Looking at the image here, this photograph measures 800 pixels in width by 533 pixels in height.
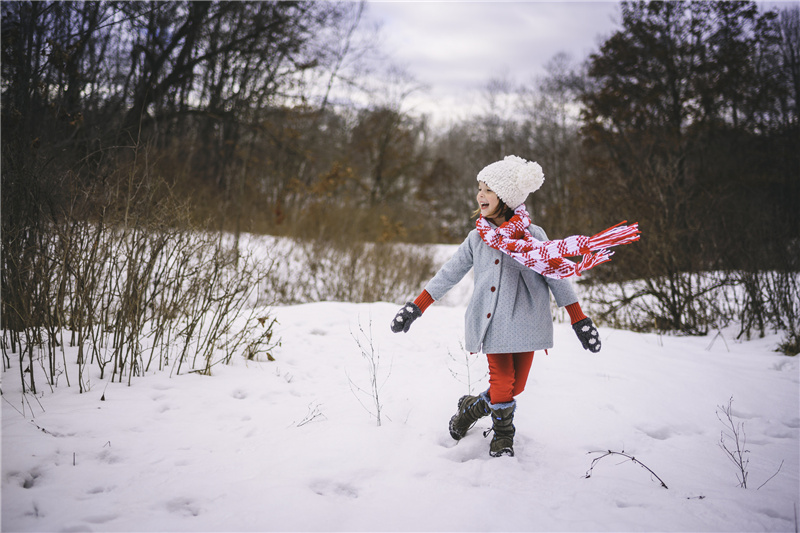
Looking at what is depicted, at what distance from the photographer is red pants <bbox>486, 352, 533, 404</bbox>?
8.02 feet

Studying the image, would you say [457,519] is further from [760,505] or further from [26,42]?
[26,42]

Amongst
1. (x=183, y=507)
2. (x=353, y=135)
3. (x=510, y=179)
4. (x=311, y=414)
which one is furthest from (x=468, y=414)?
(x=353, y=135)

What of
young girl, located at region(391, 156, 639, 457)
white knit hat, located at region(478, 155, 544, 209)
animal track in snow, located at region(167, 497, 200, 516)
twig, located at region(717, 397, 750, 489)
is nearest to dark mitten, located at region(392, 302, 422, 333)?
young girl, located at region(391, 156, 639, 457)

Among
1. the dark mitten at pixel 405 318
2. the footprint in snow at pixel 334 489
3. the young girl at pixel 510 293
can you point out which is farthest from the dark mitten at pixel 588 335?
the footprint in snow at pixel 334 489

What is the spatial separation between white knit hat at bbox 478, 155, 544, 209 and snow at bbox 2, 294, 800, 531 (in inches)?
57.2

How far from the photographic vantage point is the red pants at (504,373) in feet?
8.02

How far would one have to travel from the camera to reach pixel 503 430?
2439 millimetres

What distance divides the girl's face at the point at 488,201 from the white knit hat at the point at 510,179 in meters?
0.04

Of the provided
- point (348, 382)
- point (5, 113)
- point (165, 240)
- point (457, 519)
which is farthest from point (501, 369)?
point (5, 113)

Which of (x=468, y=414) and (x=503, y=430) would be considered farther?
(x=468, y=414)

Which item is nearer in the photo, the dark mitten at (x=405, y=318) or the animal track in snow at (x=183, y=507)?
the animal track in snow at (x=183, y=507)

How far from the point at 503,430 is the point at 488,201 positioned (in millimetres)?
1293

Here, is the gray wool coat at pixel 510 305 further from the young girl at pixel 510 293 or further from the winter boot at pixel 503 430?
the winter boot at pixel 503 430

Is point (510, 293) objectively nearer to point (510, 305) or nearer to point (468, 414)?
point (510, 305)
